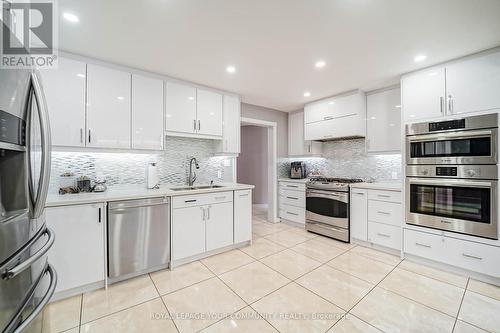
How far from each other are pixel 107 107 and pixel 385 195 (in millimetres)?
3775

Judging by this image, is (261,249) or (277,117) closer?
(261,249)

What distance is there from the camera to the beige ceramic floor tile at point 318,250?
2.77m

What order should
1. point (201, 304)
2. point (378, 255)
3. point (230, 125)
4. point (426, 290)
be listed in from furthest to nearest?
point (230, 125) → point (378, 255) → point (426, 290) → point (201, 304)

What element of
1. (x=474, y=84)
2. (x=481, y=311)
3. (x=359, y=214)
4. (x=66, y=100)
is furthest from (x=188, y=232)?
(x=474, y=84)

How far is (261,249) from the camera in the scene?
306 centimetres

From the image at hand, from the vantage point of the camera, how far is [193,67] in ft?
8.43

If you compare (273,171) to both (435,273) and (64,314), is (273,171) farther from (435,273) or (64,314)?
(64,314)

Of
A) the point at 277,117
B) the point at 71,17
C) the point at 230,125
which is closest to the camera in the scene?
the point at 71,17

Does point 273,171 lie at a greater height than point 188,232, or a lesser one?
greater

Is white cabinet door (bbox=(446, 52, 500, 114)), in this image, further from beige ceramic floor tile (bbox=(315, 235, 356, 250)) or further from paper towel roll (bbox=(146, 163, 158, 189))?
paper towel roll (bbox=(146, 163, 158, 189))

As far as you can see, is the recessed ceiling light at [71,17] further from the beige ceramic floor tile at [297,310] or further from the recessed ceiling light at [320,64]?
the beige ceramic floor tile at [297,310]

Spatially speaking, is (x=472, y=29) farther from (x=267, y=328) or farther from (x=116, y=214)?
(x=116, y=214)

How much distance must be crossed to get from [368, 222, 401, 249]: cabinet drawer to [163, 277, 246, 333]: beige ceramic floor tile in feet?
7.26

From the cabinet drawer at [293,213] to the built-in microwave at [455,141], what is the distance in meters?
1.98
